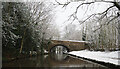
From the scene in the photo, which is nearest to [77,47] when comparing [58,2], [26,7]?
[26,7]

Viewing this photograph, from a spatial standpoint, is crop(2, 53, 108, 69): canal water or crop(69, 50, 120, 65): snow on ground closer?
crop(2, 53, 108, 69): canal water

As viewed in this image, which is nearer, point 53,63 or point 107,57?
point 53,63

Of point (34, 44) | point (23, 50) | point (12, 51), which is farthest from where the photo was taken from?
point (34, 44)

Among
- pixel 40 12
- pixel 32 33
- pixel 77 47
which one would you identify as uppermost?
pixel 40 12

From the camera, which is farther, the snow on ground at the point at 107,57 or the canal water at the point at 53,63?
the snow on ground at the point at 107,57

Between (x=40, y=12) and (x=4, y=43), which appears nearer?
(x=4, y=43)

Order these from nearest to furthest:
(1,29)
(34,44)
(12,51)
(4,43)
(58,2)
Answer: (58,2) < (1,29) < (4,43) < (12,51) < (34,44)

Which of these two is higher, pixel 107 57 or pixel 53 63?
pixel 53 63

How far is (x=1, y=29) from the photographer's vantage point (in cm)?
1432

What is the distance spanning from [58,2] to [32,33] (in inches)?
502

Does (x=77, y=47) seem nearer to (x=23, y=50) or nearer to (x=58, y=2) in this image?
(x=23, y=50)

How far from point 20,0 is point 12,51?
22.2 ft

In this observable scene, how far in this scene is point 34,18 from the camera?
22.5 m

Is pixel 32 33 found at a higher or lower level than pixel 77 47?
higher
